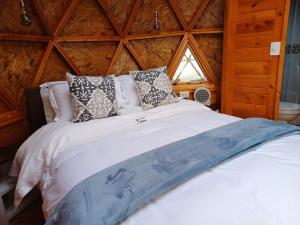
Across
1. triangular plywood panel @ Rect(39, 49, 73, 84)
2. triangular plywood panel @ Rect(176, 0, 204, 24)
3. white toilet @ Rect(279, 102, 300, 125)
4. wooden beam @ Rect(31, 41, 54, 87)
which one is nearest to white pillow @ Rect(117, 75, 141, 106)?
triangular plywood panel @ Rect(39, 49, 73, 84)

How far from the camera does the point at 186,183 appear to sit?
1044 millimetres

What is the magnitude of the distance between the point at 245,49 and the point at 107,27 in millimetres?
1868

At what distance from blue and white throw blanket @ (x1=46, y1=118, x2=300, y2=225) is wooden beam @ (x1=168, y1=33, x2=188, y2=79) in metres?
1.91

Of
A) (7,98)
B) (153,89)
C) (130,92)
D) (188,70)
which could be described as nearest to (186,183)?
(153,89)

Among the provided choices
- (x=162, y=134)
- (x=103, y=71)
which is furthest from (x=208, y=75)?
(x=162, y=134)

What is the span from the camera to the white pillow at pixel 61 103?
2.06m

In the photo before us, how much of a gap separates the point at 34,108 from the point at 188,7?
2465 millimetres

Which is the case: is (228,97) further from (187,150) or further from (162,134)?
(187,150)

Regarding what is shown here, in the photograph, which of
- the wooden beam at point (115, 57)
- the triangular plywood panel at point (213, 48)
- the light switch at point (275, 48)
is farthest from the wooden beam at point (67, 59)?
the light switch at point (275, 48)

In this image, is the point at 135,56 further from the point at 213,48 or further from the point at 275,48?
the point at 275,48

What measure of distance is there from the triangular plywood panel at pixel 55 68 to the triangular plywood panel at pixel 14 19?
0.33 meters

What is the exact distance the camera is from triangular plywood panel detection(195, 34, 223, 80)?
3229mm

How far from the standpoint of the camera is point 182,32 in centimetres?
313

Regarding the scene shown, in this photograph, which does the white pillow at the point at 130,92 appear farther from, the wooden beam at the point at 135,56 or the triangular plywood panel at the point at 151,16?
the triangular plywood panel at the point at 151,16
